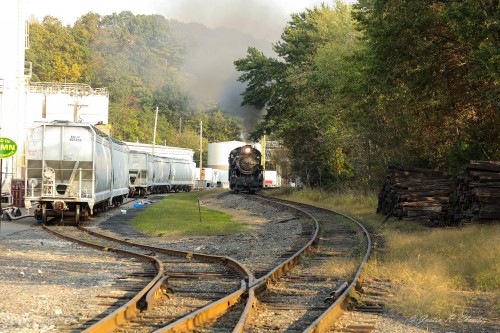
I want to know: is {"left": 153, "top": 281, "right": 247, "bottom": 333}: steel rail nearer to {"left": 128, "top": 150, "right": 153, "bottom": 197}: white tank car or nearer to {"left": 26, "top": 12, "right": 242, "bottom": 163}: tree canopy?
{"left": 128, "top": 150, "right": 153, "bottom": 197}: white tank car

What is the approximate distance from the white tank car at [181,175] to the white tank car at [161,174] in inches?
61.8

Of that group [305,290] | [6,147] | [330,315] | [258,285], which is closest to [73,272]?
[258,285]

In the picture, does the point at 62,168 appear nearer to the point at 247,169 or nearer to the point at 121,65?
the point at 247,169

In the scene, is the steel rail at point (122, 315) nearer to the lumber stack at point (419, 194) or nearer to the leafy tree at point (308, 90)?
the lumber stack at point (419, 194)

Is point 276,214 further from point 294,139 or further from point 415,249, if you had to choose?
point 294,139

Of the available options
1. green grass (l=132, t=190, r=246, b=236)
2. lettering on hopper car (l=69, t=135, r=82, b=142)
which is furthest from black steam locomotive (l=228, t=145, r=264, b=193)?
lettering on hopper car (l=69, t=135, r=82, b=142)

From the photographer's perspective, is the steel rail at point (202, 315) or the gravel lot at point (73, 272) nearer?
the steel rail at point (202, 315)

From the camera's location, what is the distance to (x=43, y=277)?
12125mm


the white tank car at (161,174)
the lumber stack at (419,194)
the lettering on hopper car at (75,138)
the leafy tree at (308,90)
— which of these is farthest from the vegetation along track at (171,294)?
the white tank car at (161,174)

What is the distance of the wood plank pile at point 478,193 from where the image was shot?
1788cm

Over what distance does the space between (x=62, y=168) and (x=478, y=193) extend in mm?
15082

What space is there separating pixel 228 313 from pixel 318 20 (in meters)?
45.7

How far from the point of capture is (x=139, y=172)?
173 ft

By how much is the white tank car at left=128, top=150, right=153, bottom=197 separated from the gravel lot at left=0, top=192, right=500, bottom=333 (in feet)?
85.9
